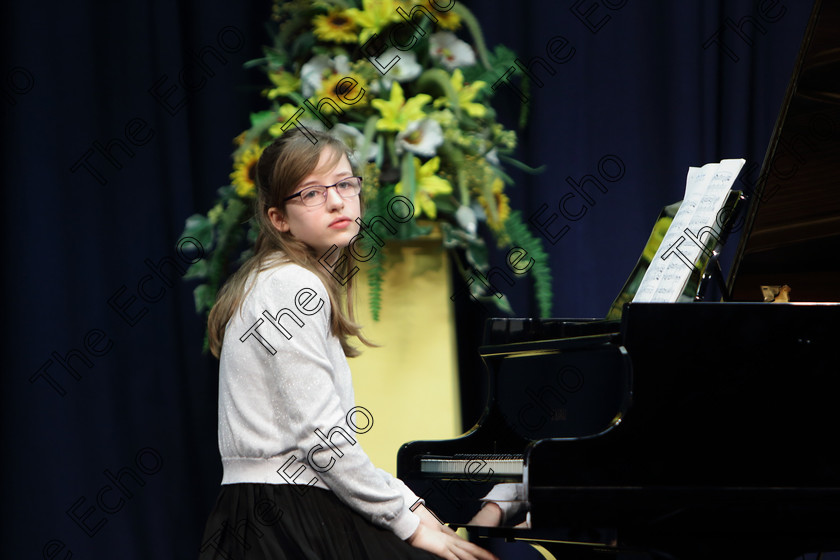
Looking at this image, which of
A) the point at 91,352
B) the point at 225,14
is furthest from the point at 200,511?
the point at 225,14

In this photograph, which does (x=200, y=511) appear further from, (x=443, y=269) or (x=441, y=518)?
(x=441, y=518)

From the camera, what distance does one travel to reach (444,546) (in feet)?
5.25

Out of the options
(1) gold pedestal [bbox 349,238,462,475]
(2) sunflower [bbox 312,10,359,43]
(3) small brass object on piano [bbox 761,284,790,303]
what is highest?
(2) sunflower [bbox 312,10,359,43]

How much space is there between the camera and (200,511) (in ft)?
10.4

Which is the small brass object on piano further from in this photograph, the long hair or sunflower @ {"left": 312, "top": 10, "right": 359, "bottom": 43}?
sunflower @ {"left": 312, "top": 10, "right": 359, "bottom": 43}

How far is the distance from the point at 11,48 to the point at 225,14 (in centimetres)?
73

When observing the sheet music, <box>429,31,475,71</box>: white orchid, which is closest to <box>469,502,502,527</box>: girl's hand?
the sheet music

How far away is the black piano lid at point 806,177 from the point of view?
1909mm

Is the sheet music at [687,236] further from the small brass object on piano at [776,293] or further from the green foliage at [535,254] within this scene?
the green foliage at [535,254]

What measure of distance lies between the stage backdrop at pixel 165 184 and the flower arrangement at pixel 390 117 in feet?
0.78

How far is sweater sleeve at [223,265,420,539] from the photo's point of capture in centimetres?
157

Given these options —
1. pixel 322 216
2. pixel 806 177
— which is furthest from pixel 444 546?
pixel 806 177

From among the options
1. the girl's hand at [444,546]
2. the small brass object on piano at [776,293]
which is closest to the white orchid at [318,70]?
the small brass object on piano at [776,293]

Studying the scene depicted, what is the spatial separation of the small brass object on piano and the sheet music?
10.7 inches
